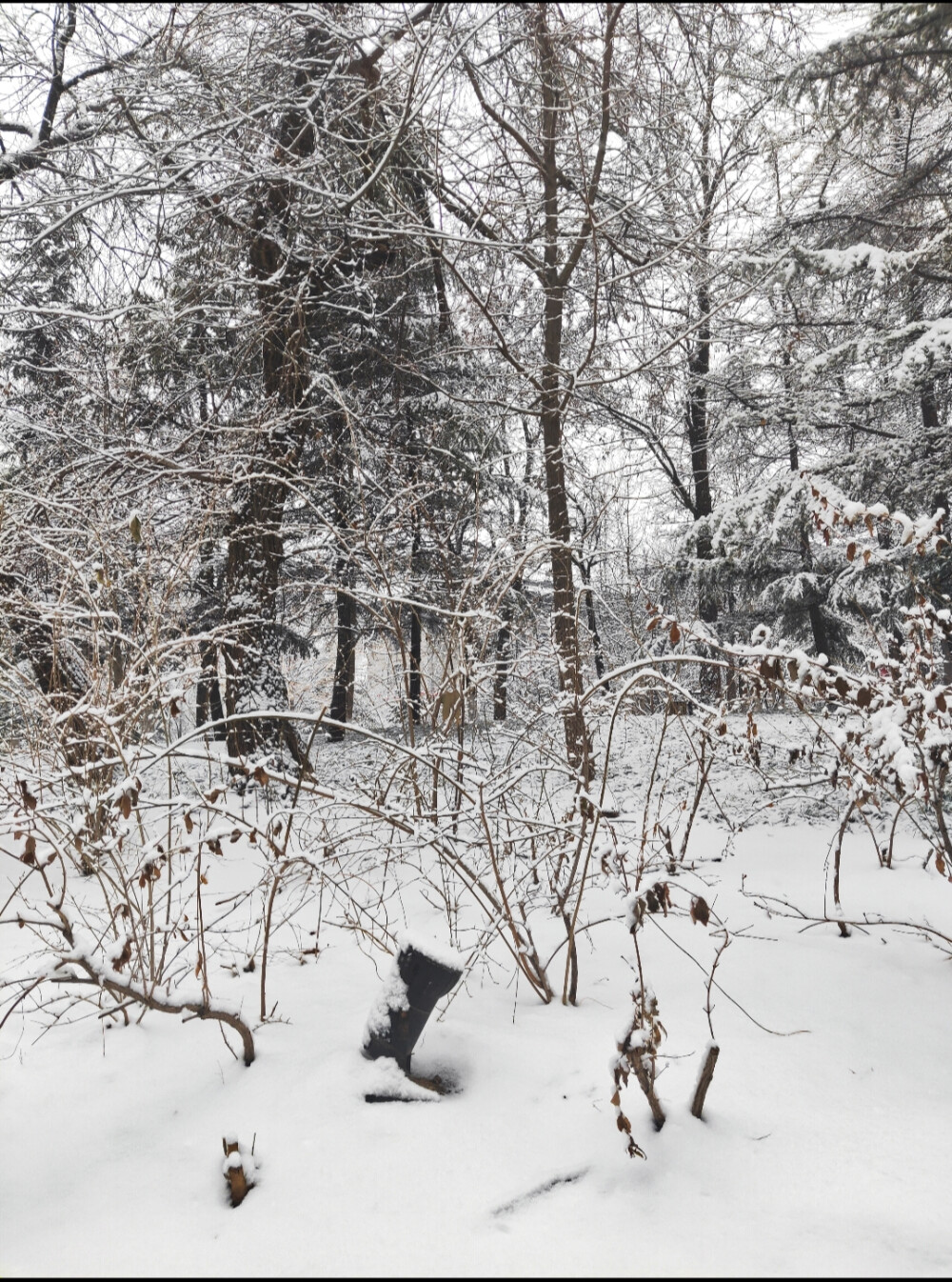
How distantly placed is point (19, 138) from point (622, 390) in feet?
20.4

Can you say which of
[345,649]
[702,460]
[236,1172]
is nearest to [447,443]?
[345,649]

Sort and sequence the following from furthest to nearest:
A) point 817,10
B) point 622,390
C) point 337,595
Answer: point 337,595, point 622,390, point 817,10

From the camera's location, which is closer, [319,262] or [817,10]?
[817,10]

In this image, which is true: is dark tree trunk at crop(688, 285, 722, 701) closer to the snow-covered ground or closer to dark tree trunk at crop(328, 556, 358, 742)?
dark tree trunk at crop(328, 556, 358, 742)

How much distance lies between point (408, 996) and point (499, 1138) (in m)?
0.39

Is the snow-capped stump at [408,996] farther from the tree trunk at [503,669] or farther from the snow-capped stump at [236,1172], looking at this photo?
the tree trunk at [503,669]

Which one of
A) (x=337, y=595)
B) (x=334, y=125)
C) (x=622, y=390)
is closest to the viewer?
(x=334, y=125)

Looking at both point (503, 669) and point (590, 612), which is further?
point (590, 612)

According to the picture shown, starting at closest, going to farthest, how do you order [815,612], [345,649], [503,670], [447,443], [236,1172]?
[236,1172] < [503,670] < [447,443] < [815,612] < [345,649]

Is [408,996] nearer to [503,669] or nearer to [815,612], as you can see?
[503,669]

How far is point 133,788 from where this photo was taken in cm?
187

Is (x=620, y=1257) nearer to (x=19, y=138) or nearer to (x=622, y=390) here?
(x=622, y=390)

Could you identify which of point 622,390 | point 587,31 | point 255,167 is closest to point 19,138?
point 255,167

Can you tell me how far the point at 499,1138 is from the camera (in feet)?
5.85
